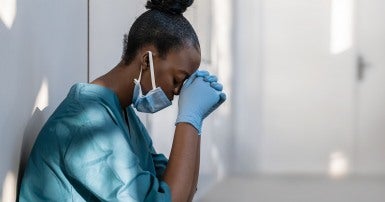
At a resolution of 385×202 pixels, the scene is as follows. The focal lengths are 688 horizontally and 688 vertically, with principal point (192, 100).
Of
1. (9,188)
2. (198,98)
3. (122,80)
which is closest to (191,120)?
(198,98)

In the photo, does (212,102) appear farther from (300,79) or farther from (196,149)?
(300,79)

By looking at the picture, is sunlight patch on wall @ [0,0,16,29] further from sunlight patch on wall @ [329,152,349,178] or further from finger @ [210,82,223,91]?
sunlight patch on wall @ [329,152,349,178]

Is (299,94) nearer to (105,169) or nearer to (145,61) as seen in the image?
(145,61)

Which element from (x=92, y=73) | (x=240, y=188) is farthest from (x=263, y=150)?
(x=92, y=73)

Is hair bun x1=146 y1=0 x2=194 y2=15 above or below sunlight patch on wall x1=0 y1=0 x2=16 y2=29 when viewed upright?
below

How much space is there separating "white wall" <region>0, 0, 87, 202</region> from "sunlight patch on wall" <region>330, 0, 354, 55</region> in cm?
360

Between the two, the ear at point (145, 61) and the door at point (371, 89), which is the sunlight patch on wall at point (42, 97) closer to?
the ear at point (145, 61)

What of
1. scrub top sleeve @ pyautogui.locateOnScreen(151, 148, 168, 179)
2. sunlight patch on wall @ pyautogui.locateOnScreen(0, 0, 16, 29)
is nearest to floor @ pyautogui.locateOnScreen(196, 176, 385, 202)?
scrub top sleeve @ pyautogui.locateOnScreen(151, 148, 168, 179)

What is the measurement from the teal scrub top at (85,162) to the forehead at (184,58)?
0.62ft

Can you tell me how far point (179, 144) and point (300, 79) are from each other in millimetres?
4004

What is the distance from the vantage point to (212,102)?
161 cm

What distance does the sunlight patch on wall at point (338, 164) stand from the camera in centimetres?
529

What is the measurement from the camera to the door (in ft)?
17.2

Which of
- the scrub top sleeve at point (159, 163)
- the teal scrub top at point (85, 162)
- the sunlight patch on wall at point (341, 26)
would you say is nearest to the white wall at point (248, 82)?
the sunlight patch on wall at point (341, 26)
